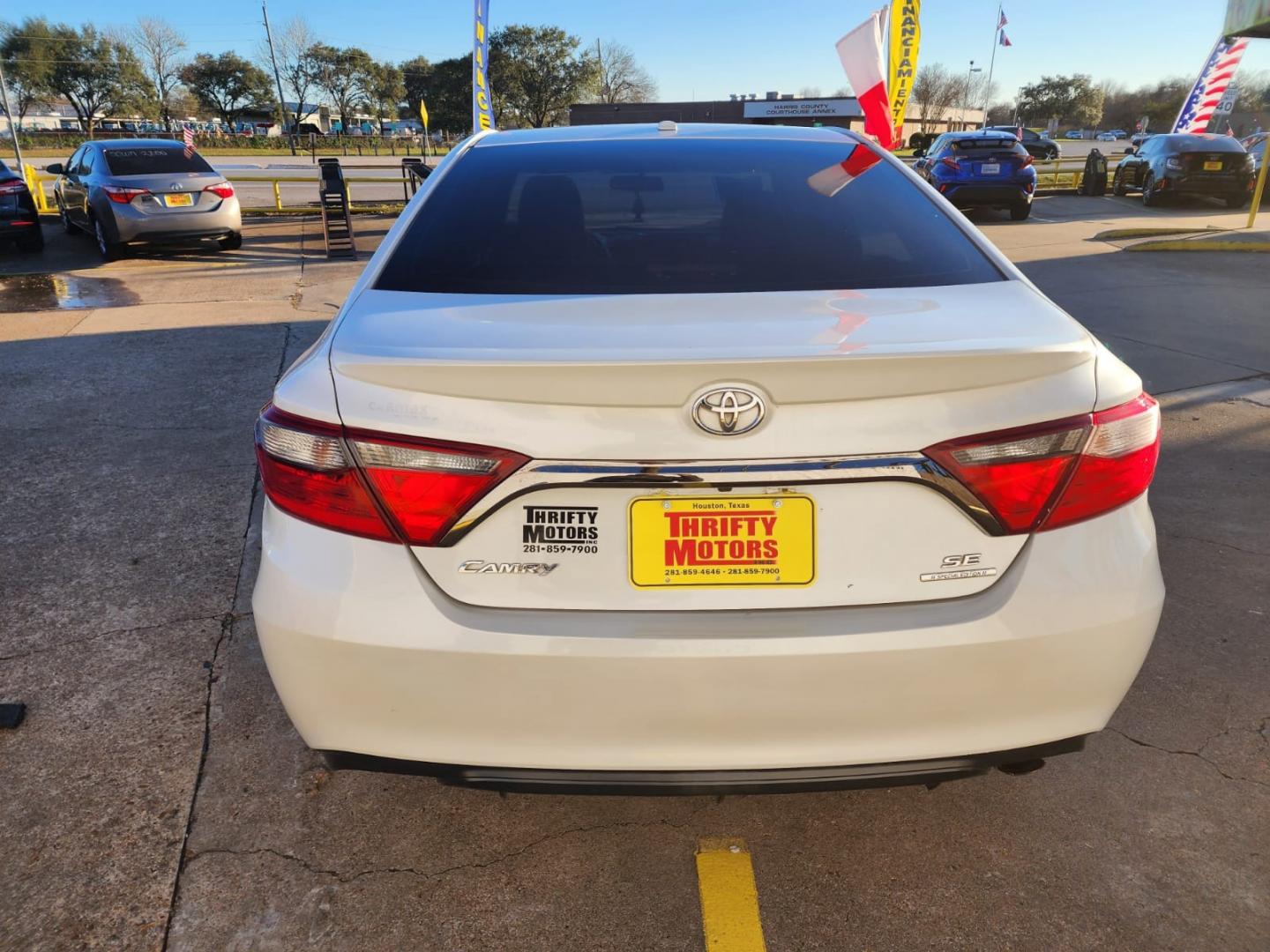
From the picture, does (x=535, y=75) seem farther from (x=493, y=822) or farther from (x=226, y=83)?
(x=493, y=822)

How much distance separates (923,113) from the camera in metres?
93.2

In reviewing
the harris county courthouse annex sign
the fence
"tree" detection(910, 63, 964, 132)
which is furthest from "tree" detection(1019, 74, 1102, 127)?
the fence

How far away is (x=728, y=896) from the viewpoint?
81.6 inches

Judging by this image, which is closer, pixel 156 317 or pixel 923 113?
pixel 156 317

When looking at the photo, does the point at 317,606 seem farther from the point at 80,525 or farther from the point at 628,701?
the point at 80,525

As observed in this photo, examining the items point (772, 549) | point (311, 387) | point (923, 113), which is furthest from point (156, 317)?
point (923, 113)

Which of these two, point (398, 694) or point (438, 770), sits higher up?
point (398, 694)

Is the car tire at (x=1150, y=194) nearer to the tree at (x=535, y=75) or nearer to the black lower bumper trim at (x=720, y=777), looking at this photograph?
the black lower bumper trim at (x=720, y=777)

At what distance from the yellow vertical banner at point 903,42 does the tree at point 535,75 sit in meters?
59.8

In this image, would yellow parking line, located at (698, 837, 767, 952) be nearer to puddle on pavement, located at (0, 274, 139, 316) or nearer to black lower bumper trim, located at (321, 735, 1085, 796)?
black lower bumper trim, located at (321, 735, 1085, 796)

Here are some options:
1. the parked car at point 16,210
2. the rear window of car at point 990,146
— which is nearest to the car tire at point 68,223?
the parked car at point 16,210

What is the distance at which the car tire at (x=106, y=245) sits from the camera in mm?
11953

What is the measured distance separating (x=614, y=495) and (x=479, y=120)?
51.1ft

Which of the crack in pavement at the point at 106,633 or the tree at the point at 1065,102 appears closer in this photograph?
the crack in pavement at the point at 106,633
